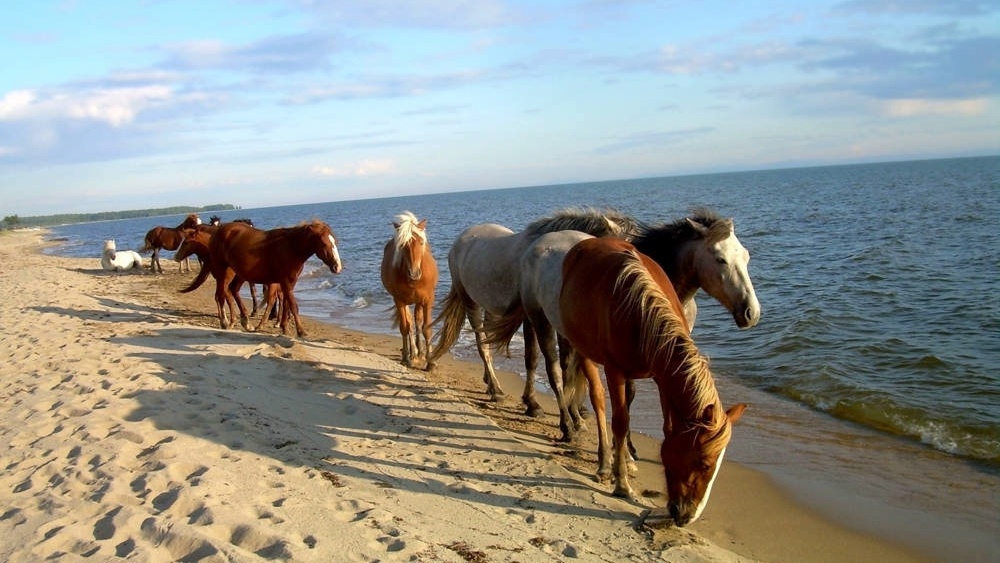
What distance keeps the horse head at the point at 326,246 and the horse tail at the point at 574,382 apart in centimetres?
498

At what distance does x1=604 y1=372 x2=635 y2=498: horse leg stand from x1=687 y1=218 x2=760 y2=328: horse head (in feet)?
4.32

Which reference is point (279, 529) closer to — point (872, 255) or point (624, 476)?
point (624, 476)

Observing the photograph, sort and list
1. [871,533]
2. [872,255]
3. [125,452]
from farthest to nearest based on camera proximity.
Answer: [872,255]
[125,452]
[871,533]

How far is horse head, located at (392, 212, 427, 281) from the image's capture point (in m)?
8.22

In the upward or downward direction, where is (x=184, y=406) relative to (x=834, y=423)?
upward

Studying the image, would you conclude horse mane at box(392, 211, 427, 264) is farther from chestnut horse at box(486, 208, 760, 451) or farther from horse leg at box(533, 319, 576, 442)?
horse leg at box(533, 319, 576, 442)

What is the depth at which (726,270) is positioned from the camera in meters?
5.21

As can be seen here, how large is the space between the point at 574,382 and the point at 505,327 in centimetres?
112

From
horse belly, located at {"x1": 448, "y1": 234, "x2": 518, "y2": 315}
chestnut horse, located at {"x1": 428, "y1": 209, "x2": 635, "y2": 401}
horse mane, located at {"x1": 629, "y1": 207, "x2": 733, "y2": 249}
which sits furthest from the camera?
horse belly, located at {"x1": 448, "y1": 234, "x2": 518, "y2": 315}

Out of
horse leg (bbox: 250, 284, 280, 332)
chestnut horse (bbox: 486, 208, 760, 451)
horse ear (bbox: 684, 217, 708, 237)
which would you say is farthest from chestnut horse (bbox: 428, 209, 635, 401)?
horse leg (bbox: 250, 284, 280, 332)

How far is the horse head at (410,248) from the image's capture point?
8219 millimetres

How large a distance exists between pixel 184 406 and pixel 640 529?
13.8 feet

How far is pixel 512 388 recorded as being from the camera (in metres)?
8.18

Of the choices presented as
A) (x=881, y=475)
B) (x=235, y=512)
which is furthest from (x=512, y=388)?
(x=235, y=512)
